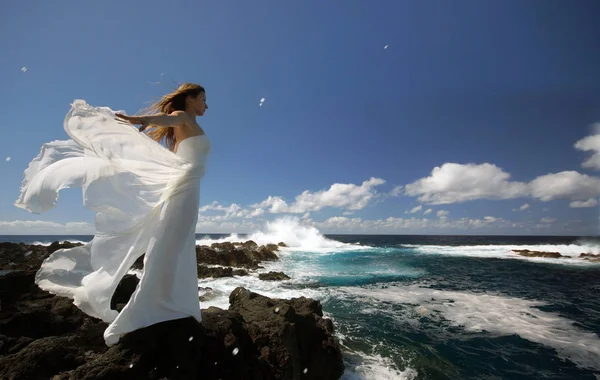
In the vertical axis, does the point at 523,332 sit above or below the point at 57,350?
below

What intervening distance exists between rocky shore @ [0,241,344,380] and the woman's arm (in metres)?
1.94

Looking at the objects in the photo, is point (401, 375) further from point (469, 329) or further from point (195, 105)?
point (195, 105)

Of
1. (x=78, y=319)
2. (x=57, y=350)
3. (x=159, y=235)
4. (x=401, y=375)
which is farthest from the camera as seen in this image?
(x=401, y=375)

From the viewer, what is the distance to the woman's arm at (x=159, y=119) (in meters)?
2.50

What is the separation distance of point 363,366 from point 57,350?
15.1 ft

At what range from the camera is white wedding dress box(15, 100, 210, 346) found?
114 inches

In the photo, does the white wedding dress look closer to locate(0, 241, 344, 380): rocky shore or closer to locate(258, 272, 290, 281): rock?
locate(0, 241, 344, 380): rocky shore

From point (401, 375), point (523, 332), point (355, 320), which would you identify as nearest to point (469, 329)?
point (523, 332)

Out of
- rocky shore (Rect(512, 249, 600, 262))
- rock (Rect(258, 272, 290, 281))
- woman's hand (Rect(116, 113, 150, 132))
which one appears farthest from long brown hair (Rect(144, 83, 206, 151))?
rocky shore (Rect(512, 249, 600, 262))

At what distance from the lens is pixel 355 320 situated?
812cm

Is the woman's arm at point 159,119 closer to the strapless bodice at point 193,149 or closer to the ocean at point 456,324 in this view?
the strapless bodice at point 193,149

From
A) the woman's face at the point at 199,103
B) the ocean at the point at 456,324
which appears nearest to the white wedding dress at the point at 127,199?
the woman's face at the point at 199,103

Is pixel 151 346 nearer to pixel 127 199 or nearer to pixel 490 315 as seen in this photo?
pixel 127 199

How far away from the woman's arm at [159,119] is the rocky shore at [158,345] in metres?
1.94
